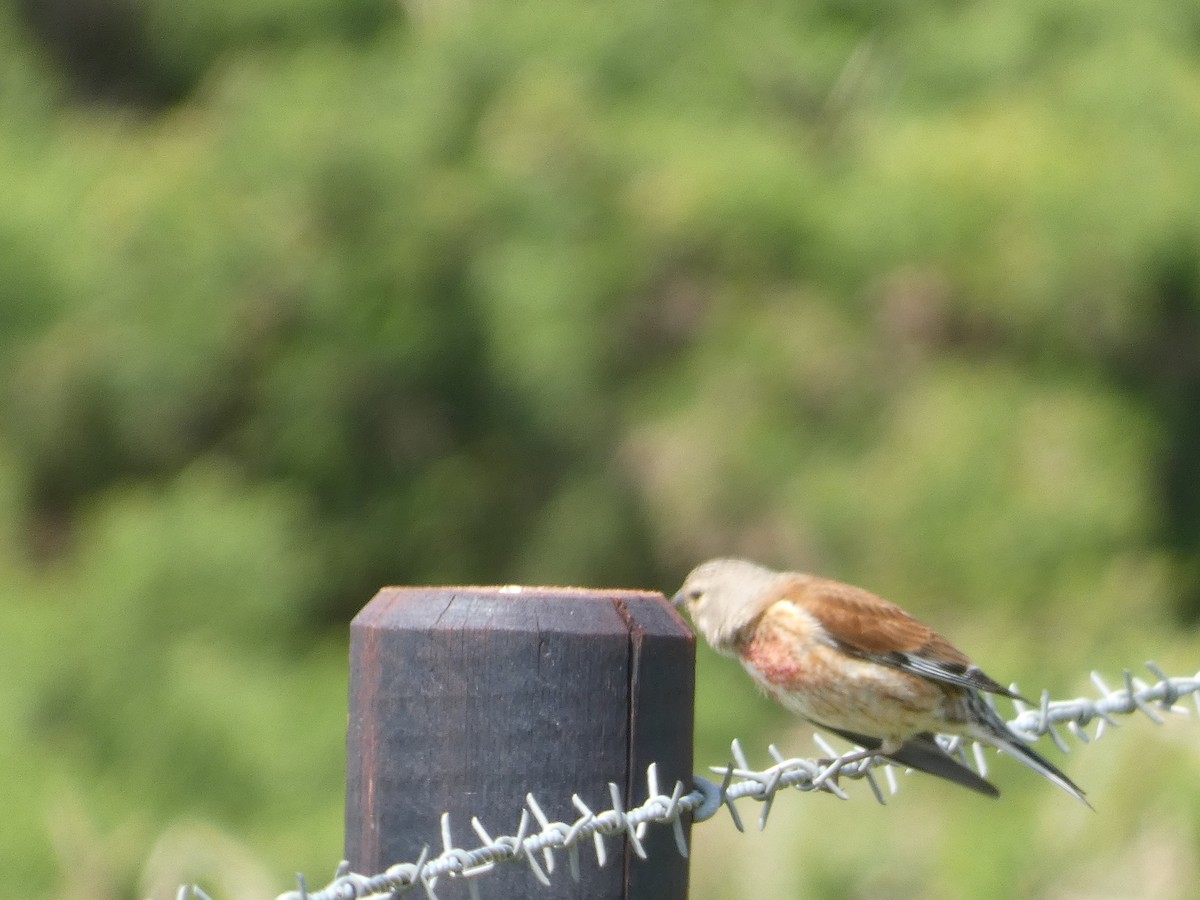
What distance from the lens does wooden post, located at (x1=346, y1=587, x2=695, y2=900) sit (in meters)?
1.82

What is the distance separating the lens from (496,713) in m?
1.82

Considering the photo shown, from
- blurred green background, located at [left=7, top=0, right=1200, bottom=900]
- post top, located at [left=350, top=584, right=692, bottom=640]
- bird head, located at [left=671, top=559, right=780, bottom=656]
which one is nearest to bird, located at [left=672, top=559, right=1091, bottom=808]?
bird head, located at [left=671, top=559, right=780, bottom=656]

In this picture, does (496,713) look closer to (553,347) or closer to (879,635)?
(879,635)

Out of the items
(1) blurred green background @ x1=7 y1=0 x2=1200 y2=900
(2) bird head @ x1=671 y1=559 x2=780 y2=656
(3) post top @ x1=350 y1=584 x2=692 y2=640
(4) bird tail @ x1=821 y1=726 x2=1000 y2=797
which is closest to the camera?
(3) post top @ x1=350 y1=584 x2=692 y2=640

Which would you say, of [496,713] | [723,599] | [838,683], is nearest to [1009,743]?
[838,683]

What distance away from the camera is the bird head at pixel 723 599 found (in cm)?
344

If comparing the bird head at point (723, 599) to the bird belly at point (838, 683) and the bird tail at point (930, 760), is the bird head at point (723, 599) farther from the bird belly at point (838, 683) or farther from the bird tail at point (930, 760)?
the bird tail at point (930, 760)

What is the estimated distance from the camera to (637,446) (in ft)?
23.3

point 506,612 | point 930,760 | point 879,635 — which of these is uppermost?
point 879,635

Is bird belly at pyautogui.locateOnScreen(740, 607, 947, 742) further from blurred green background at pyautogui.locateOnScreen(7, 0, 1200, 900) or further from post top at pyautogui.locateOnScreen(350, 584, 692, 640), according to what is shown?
blurred green background at pyautogui.locateOnScreen(7, 0, 1200, 900)

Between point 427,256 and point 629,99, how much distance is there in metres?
1.12

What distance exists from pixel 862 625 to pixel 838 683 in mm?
141

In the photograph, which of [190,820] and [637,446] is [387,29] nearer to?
[637,446]

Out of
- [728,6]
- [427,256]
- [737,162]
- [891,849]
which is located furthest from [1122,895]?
[728,6]
